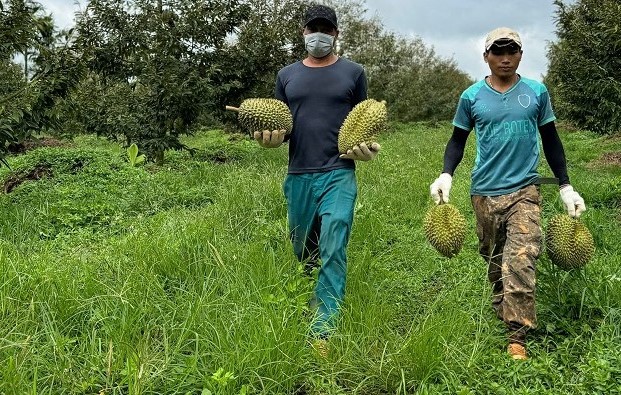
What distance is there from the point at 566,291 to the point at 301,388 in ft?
5.68

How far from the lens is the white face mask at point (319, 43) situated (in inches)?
127

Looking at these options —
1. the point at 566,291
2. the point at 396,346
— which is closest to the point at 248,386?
the point at 396,346

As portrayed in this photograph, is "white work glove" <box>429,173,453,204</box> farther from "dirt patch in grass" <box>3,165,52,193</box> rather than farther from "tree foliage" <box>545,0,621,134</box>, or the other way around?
"dirt patch in grass" <box>3,165,52,193</box>

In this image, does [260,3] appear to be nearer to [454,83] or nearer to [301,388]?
[301,388]

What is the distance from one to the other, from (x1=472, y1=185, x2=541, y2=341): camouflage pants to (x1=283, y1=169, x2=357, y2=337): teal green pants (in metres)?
0.80

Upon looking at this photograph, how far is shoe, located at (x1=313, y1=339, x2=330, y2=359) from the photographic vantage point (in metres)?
2.64

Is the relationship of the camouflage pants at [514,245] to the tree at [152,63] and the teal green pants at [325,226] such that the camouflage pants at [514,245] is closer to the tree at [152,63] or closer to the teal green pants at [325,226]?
the teal green pants at [325,226]

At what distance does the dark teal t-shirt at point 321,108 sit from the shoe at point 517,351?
1317mm

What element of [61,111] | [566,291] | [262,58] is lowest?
[566,291]

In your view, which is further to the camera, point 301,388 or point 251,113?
point 251,113

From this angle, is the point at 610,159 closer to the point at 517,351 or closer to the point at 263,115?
the point at 517,351

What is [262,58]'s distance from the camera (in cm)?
1127

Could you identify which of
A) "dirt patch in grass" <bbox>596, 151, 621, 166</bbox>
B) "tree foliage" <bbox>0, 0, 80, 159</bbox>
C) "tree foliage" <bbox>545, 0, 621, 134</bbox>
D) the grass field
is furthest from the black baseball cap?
"dirt patch in grass" <bbox>596, 151, 621, 166</bbox>

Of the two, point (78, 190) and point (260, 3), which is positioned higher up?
point (260, 3)
